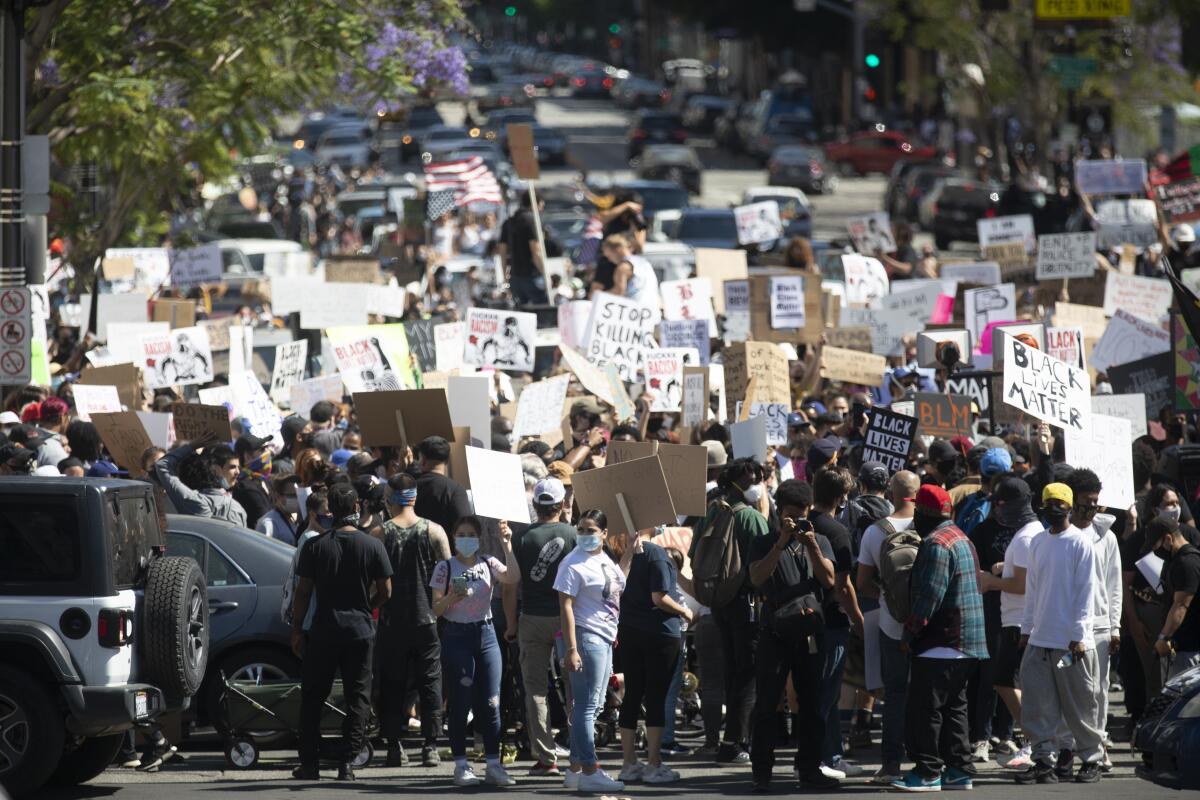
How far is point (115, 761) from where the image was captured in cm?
1053

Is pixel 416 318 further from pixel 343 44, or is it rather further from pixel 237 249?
pixel 237 249

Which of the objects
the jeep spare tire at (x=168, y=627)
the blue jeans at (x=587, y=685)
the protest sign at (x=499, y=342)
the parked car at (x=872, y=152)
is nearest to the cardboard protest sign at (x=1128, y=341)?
the protest sign at (x=499, y=342)

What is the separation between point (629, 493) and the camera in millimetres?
10180

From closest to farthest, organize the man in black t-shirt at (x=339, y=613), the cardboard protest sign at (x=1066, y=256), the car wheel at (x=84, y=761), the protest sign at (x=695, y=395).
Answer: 1. the car wheel at (x=84, y=761)
2. the man in black t-shirt at (x=339, y=613)
3. the protest sign at (x=695, y=395)
4. the cardboard protest sign at (x=1066, y=256)

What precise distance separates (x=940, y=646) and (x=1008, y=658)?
94 cm

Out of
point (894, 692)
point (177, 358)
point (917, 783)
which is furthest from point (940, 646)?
point (177, 358)

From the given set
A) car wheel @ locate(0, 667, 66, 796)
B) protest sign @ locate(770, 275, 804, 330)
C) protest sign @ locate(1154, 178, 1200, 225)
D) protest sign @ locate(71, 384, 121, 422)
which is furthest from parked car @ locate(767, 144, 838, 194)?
car wheel @ locate(0, 667, 66, 796)

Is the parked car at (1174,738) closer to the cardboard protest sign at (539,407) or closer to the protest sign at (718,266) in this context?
the cardboard protest sign at (539,407)

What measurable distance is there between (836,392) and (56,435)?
5.57 m

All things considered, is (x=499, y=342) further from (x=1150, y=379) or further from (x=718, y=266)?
(x=1150, y=379)

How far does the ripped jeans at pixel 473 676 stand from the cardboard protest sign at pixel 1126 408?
5.17 m

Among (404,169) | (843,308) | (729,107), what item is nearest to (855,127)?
(729,107)

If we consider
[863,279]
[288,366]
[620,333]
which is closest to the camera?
[288,366]

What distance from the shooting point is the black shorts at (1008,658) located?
1040 centimetres
